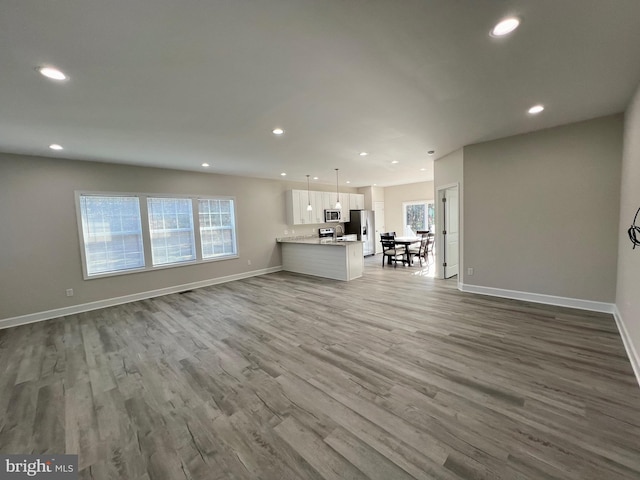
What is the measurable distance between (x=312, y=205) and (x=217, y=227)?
9.94 ft

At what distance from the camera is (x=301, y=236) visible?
8.51 metres

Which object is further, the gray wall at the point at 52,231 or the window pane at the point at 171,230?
the window pane at the point at 171,230

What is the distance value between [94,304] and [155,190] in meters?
2.43

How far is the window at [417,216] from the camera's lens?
31.6 feet

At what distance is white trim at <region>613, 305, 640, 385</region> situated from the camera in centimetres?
232

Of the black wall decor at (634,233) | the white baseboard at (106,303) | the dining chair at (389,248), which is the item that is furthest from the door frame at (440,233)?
the white baseboard at (106,303)

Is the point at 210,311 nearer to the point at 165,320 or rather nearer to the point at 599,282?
the point at 165,320

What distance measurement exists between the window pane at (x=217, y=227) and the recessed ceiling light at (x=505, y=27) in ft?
19.8

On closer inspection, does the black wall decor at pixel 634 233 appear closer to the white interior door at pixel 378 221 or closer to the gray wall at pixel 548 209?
the gray wall at pixel 548 209

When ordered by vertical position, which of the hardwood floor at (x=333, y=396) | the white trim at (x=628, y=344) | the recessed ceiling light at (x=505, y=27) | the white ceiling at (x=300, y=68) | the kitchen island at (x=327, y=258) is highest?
the white ceiling at (x=300, y=68)

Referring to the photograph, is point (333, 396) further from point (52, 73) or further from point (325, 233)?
point (325, 233)

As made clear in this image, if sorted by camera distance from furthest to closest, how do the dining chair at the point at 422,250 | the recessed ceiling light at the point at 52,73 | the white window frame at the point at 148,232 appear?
the dining chair at the point at 422,250
the white window frame at the point at 148,232
the recessed ceiling light at the point at 52,73

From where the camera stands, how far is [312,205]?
8.35 meters

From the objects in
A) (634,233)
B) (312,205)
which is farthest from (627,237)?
(312,205)
